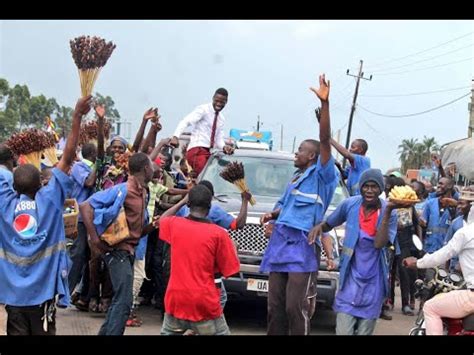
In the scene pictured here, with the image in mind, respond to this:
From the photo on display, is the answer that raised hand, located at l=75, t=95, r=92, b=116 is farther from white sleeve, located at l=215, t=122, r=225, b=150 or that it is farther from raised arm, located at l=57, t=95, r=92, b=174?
white sleeve, located at l=215, t=122, r=225, b=150

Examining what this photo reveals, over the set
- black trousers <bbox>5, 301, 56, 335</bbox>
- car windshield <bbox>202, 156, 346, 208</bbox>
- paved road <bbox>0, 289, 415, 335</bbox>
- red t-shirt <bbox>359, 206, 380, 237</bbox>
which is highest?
car windshield <bbox>202, 156, 346, 208</bbox>

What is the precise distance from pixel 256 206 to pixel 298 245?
2.20 meters

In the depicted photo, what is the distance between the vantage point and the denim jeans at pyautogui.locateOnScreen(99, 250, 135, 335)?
6125 mm

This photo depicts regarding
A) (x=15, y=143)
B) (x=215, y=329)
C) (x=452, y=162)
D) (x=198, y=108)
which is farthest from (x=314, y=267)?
(x=452, y=162)

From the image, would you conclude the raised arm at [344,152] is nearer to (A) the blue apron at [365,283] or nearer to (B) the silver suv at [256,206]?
(B) the silver suv at [256,206]

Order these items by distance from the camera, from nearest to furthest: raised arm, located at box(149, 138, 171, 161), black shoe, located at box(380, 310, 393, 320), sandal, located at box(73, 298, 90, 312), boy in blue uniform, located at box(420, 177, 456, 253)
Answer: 1. raised arm, located at box(149, 138, 171, 161)
2. sandal, located at box(73, 298, 90, 312)
3. black shoe, located at box(380, 310, 393, 320)
4. boy in blue uniform, located at box(420, 177, 456, 253)

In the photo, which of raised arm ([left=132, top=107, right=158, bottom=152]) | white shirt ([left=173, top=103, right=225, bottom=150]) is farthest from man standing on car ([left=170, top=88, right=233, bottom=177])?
raised arm ([left=132, top=107, right=158, bottom=152])

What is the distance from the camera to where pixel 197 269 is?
5.24 meters

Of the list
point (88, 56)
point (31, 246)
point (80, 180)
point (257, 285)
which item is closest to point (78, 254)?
point (80, 180)

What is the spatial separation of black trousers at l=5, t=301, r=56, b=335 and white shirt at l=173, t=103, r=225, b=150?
4.46 meters

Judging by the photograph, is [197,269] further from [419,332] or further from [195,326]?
[419,332]

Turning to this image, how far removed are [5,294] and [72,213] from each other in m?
2.41

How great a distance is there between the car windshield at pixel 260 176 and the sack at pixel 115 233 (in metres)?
2.87
